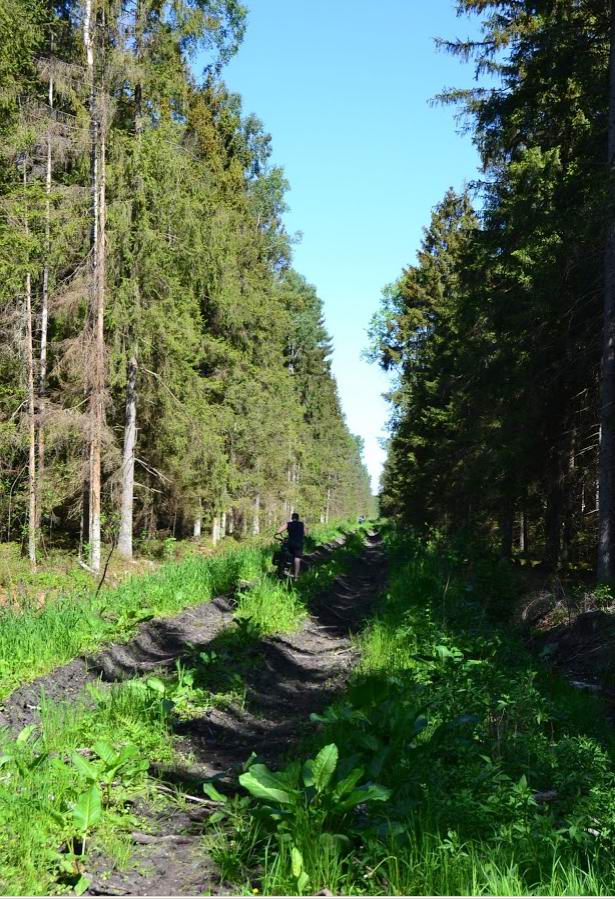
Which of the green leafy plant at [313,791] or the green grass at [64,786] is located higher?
the green leafy plant at [313,791]

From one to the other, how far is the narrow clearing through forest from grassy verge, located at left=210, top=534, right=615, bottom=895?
0.90ft

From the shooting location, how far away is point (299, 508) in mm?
49562

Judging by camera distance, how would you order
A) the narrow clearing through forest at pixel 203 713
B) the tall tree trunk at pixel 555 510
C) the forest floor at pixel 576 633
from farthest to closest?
the tall tree trunk at pixel 555 510 → the forest floor at pixel 576 633 → the narrow clearing through forest at pixel 203 713

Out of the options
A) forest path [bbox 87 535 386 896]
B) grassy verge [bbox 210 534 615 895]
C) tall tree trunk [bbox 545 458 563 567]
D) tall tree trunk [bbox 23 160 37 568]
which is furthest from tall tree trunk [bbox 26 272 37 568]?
grassy verge [bbox 210 534 615 895]

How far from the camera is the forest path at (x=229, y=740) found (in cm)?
359

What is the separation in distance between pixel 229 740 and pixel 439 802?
103 inches

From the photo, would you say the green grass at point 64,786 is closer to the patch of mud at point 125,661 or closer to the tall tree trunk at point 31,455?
the patch of mud at point 125,661

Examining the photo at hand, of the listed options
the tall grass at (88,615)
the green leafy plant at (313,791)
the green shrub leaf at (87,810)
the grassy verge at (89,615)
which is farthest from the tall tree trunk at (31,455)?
the green leafy plant at (313,791)

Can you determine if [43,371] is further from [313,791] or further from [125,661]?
[313,791]

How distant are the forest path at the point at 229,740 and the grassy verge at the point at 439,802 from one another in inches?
8.4

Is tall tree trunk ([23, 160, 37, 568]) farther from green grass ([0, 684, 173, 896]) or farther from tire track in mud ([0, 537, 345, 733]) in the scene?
green grass ([0, 684, 173, 896])

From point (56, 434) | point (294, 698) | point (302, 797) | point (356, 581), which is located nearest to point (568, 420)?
point (356, 581)

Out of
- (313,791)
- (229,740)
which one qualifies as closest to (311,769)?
(313,791)

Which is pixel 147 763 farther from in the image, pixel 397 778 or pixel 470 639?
pixel 470 639
